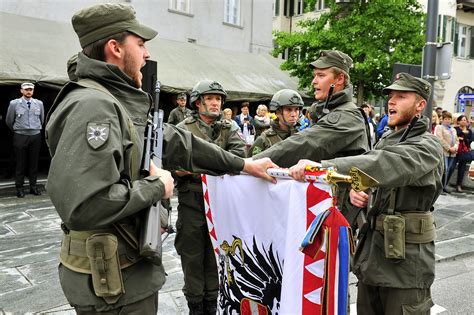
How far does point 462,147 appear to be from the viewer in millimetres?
12547

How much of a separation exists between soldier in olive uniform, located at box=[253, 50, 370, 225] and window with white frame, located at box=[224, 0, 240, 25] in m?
15.7

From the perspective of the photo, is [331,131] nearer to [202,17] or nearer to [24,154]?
[24,154]

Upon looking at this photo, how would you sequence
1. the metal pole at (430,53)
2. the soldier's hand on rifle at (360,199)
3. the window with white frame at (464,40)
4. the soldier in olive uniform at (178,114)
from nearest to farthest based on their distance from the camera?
1. the soldier's hand on rifle at (360,199)
2. the metal pole at (430,53)
3. the soldier in olive uniform at (178,114)
4. the window with white frame at (464,40)

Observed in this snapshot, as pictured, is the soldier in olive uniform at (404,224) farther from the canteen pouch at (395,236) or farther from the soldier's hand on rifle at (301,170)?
the soldier's hand on rifle at (301,170)

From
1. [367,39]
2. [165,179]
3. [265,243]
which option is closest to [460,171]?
[367,39]

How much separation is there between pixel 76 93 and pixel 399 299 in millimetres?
2297

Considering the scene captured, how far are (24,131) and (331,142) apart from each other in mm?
8128

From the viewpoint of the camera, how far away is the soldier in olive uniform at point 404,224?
2.95m

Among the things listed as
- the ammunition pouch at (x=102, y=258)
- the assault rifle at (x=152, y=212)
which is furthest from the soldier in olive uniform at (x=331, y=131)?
the ammunition pouch at (x=102, y=258)

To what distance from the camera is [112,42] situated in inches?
88.1

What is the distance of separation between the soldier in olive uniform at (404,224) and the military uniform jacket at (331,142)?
290 mm

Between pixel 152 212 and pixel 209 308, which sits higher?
pixel 152 212

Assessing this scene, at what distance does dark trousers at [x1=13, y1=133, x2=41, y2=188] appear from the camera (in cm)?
973

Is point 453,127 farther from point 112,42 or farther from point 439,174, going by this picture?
point 112,42
